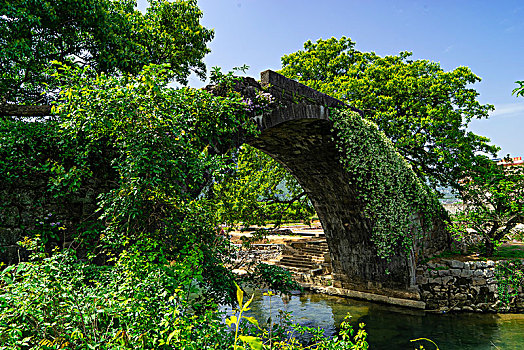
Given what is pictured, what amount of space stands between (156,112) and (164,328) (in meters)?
1.89

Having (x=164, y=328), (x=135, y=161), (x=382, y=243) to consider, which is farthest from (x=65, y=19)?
(x=382, y=243)

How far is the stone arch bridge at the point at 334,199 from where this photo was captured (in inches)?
285

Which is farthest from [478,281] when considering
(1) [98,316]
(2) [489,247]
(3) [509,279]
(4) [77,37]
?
(4) [77,37]

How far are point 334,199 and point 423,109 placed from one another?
499cm

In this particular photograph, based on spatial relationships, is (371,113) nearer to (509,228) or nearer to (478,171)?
(478,171)

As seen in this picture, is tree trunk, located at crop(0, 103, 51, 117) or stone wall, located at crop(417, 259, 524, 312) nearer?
tree trunk, located at crop(0, 103, 51, 117)

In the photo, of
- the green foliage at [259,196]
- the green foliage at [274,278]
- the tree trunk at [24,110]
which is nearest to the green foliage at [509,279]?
the green foliage at [259,196]

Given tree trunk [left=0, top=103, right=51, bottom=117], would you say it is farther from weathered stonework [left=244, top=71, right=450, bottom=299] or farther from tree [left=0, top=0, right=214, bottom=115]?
weathered stonework [left=244, top=71, right=450, bottom=299]

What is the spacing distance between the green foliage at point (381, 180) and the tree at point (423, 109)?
310 cm

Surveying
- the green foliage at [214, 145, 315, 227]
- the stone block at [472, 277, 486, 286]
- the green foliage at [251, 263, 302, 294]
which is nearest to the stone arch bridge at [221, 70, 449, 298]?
the stone block at [472, 277, 486, 286]

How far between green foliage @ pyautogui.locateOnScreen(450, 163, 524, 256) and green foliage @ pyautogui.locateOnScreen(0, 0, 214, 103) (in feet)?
31.8

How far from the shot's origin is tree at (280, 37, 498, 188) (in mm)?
11094

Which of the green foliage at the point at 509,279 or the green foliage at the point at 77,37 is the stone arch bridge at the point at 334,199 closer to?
the green foliage at the point at 509,279

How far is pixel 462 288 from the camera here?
9.11 m
